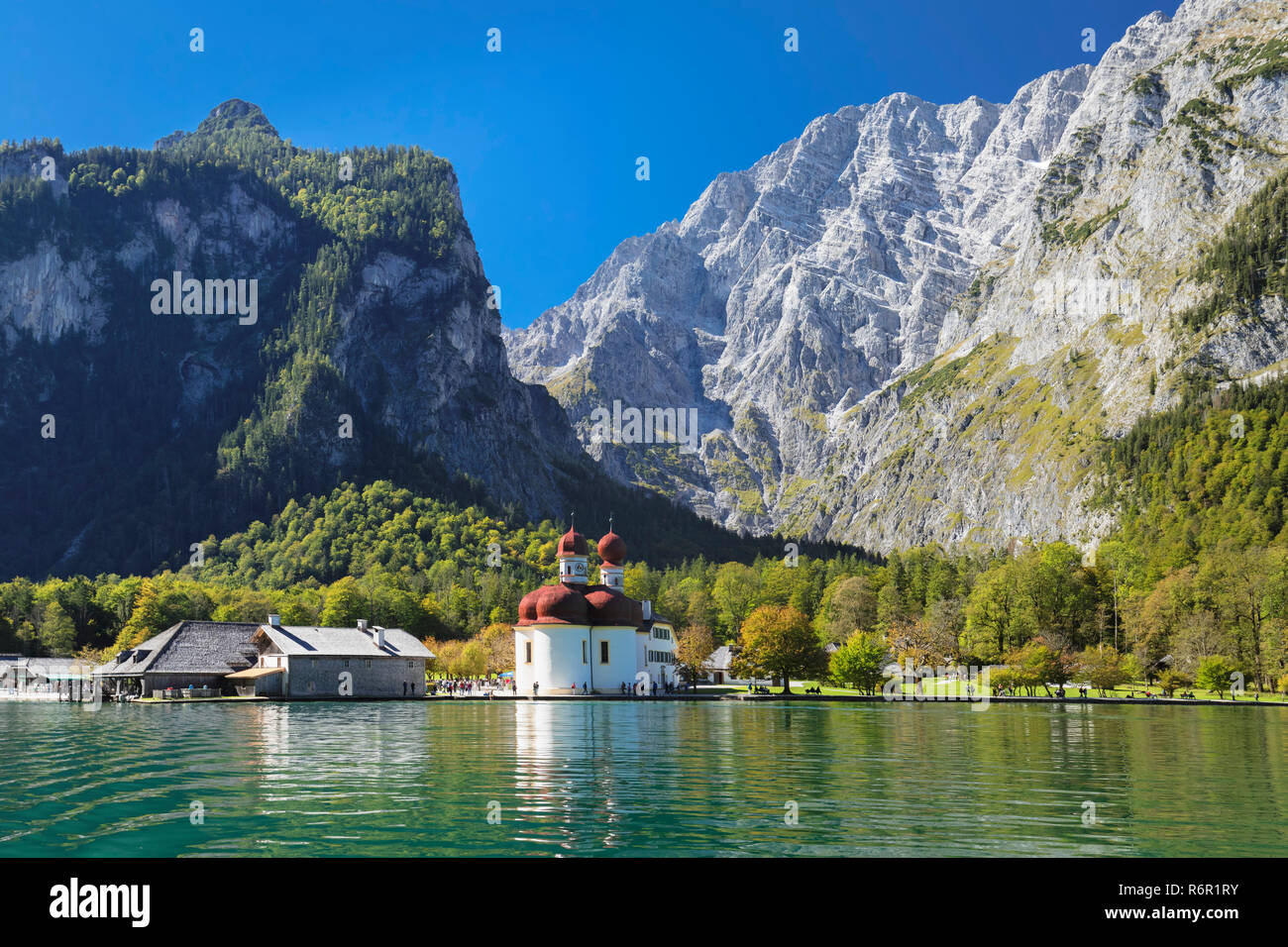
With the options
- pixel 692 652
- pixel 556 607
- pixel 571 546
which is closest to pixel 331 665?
pixel 556 607

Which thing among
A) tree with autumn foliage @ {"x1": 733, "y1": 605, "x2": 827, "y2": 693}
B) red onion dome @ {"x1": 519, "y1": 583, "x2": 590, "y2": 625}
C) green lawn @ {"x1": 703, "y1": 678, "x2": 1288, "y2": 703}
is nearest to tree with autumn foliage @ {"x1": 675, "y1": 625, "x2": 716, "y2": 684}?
green lawn @ {"x1": 703, "y1": 678, "x2": 1288, "y2": 703}

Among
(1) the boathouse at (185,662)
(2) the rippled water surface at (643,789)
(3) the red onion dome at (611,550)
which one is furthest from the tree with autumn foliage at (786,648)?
(1) the boathouse at (185,662)

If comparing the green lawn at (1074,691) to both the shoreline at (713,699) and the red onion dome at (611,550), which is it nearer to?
the shoreline at (713,699)

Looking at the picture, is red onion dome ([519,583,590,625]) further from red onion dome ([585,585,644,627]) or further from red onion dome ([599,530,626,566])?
red onion dome ([599,530,626,566])

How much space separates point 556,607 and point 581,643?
176 inches

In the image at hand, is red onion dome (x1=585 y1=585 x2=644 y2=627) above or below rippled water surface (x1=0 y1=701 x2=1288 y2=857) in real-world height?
above

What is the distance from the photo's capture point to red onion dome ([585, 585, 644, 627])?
378 ft

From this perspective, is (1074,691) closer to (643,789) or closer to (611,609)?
(611,609)

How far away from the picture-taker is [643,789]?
30922mm

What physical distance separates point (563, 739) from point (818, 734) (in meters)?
12.8

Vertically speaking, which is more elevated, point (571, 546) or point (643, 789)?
point (571, 546)

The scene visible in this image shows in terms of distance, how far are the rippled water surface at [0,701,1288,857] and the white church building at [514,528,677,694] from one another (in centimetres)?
4942

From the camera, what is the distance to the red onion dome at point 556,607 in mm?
112688

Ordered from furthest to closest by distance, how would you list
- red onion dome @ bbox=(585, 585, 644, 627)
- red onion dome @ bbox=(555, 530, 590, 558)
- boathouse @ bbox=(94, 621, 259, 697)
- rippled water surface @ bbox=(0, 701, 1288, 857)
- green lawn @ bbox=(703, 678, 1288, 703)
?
1. red onion dome @ bbox=(555, 530, 590, 558)
2. red onion dome @ bbox=(585, 585, 644, 627)
3. boathouse @ bbox=(94, 621, 259, 697)
4. green lawn @ bbox=(703, 678, 1288, 703)
5. rippled water surface @ bbox=(0, 701, 1288, 857)
